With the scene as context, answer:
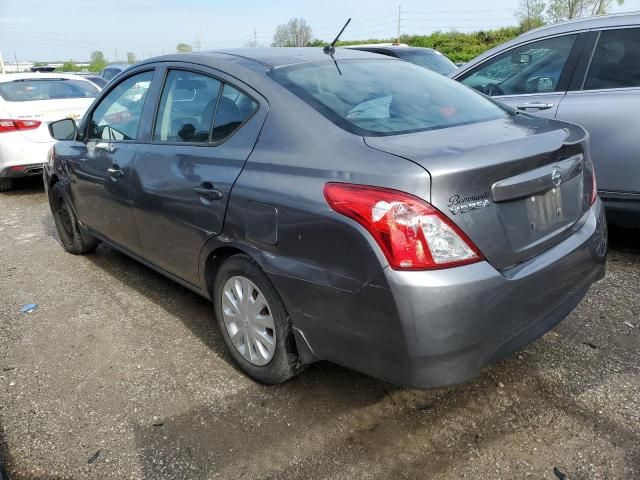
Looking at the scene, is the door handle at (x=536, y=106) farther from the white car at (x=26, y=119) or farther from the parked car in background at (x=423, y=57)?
the white car at (x=26, y=119)

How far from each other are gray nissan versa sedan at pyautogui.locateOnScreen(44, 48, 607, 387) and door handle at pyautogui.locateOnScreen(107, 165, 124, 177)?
12cm

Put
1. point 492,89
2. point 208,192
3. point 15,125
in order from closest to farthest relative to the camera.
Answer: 1. point 208,192
2. point 492,89
3. point 15,125

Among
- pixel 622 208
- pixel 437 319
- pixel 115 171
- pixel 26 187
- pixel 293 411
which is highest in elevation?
pixel 115 171

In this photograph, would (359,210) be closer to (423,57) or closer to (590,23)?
(590,23)

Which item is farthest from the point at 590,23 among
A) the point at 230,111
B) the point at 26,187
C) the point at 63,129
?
the point at 26,187

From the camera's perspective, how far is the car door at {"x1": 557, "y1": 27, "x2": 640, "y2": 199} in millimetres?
3740

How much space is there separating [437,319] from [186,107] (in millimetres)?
1959

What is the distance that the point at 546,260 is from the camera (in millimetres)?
2211

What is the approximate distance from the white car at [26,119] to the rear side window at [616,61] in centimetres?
634

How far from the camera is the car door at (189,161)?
8.61 ft

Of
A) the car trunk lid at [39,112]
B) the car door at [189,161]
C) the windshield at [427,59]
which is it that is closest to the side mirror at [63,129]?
the car door at [189,161]

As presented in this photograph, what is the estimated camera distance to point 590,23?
4.10m

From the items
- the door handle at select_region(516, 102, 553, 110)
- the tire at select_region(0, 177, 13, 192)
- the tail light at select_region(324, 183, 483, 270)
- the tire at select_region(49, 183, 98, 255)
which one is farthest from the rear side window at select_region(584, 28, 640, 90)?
the tire at select_region(0, 177, 13, 192)

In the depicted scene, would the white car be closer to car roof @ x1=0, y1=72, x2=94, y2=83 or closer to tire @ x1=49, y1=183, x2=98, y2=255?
car roof @ x1=0, y1=72, x2=94, y2=83
